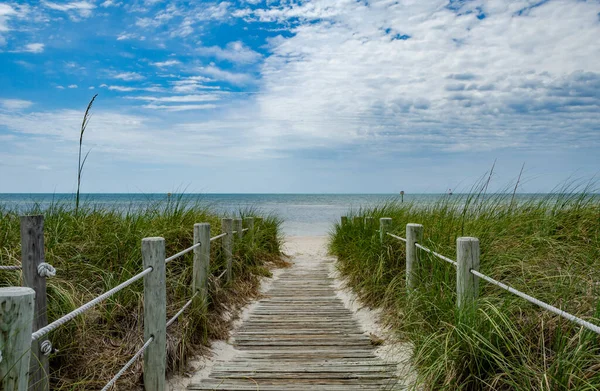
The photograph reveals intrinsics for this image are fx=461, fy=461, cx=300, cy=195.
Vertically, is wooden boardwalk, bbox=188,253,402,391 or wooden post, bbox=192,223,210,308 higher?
wooden post, bbox=192,223,210,308

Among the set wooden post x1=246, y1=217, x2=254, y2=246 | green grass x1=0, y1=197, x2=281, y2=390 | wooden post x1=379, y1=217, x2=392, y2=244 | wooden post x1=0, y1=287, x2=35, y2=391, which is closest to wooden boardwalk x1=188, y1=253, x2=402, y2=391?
green grass x1=0, y1=197, x2=281, y2=390

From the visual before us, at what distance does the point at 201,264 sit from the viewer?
471 cm

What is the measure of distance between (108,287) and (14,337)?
2.26 meters

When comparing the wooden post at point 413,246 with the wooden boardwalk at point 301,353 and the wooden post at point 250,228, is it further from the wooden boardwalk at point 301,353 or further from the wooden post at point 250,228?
the wooden post at point 250,228

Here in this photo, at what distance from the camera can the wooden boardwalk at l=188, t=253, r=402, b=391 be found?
365 centimetres

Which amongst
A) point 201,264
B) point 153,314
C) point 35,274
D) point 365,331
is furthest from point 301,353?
point 35,274

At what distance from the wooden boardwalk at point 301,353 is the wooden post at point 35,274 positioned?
130 centimetres

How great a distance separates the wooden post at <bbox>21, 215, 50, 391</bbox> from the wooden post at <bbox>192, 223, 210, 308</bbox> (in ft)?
6.52

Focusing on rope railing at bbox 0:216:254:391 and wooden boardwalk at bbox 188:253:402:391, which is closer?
rope railing at bbox 0:216:254:391

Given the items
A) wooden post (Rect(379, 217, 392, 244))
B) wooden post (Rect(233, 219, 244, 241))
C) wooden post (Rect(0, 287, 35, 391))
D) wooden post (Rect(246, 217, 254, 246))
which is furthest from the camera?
wooden post (Rect(246, 217, 254, 246))

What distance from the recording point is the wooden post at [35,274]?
101 inches

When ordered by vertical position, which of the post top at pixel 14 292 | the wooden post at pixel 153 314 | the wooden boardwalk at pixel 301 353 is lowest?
the wooden boardwalk at pixel 301 353

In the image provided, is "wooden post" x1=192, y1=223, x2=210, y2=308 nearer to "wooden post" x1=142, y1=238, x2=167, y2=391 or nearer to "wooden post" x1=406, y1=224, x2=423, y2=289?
"wooden post" x1=142, y1=238, x2=167, y2=391

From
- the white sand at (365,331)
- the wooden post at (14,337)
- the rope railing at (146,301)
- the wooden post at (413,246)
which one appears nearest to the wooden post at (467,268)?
the white sand at (365,331)
